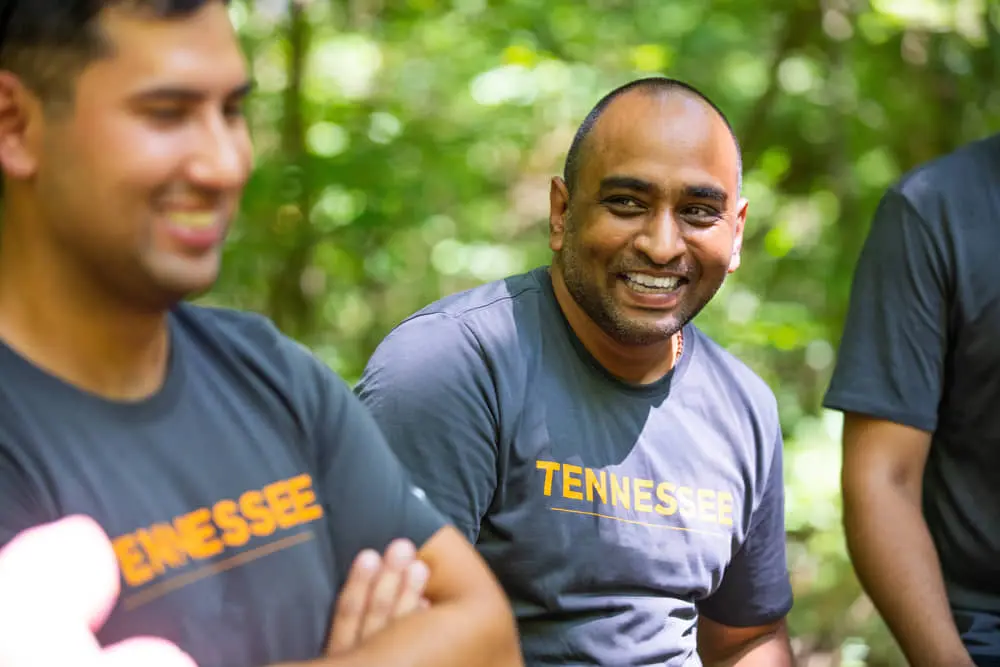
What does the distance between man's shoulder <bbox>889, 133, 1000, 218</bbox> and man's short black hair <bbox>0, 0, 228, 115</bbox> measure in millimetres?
2009

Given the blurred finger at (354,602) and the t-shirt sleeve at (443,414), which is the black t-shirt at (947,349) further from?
the blurred finger at (354,602)

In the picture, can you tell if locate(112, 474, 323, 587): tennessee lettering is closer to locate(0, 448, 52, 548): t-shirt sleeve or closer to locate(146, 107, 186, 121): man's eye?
Result: locate(0, 448, 52, 548): t-shirt sleeve

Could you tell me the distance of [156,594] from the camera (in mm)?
1452

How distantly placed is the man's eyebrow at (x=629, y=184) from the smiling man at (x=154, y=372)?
1098 mm

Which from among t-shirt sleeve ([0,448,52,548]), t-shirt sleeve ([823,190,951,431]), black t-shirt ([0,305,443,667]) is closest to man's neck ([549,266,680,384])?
t-shirt sleeve ([823,190,951,431])

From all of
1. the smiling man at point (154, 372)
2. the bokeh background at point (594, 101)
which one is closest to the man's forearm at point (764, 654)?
the smiling man at point (154, 372)

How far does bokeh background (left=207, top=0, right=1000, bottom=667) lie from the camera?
210 inches

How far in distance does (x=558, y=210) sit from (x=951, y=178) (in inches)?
36.0

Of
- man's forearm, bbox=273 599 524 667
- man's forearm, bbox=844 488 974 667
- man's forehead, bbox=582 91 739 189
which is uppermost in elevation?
man's forehead, bbox=582 91 739 189

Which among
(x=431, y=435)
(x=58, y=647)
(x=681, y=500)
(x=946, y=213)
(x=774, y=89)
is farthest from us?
(x=774, y=89)

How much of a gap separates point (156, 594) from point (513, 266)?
498cm

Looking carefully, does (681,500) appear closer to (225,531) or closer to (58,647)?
(225,531)

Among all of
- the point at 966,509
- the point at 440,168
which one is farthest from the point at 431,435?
the point at 440,168

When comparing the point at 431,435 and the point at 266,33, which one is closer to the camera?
the point at 431,435
